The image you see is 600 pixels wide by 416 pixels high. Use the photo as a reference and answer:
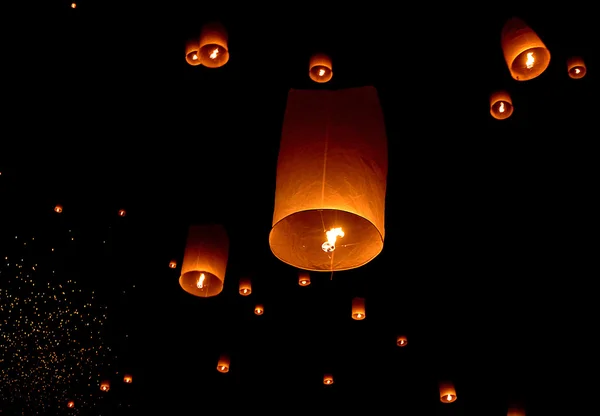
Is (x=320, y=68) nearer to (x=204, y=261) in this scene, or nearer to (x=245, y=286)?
(x=204, y=261)

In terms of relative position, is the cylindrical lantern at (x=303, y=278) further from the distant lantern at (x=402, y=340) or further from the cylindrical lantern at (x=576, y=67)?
the cylindrical lantern at (x=576, y=67)

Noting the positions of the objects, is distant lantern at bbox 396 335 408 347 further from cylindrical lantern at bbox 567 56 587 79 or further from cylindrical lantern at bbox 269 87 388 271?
cylindrical lantern at bbox 269 87 388 271

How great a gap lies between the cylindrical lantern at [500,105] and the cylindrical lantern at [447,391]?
2.13m

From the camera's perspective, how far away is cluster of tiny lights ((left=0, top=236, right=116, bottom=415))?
4.66 meters

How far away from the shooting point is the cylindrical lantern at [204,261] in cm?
309

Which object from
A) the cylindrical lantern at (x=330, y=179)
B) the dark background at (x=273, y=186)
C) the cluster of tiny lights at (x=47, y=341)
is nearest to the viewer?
the cylindrical lantern at (x=330, y=179)

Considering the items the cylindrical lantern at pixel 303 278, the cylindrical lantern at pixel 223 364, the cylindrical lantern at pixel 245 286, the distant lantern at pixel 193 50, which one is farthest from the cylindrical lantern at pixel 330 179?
the cylindrical lantern at pixel 223 364

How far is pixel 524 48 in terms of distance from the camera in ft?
8.63

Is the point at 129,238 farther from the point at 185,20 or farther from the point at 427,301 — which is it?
the point at 427,301

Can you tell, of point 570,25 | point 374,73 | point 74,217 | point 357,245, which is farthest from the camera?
point 74,217

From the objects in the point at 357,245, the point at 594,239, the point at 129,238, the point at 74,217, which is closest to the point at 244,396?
the point at 129,238

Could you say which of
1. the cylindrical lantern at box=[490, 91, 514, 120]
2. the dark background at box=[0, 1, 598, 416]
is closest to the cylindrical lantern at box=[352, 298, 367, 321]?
the dark background at box=[0, 1, 598, 416]

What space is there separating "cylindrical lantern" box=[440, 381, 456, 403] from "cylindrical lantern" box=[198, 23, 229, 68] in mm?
2837

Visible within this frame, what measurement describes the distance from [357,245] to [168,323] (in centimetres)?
308
